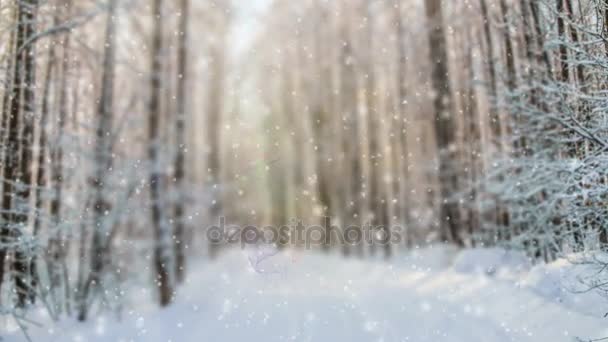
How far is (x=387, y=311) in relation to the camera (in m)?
9.23

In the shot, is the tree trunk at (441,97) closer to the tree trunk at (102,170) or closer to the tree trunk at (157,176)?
the tree trunk at (157,176)

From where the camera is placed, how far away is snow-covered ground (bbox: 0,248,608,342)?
288 inches

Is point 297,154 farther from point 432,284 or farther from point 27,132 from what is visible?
point 27,132

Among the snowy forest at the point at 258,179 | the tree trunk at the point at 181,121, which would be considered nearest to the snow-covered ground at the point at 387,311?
the snowy forest at the point at 258,179

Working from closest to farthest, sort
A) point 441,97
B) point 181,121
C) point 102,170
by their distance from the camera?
point 102,170 < point 181,121 < point 441,97

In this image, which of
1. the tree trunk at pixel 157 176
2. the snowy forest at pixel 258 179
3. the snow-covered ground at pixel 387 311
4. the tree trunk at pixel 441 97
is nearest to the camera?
the snow-covered ground at pixel 387 311

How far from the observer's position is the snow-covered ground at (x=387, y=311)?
731 centimetres

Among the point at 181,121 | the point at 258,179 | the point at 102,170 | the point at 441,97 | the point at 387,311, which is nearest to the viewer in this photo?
the point at 387,311

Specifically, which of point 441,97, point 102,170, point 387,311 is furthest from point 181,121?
point 441,97

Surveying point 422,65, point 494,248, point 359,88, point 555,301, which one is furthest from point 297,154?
point 555,301

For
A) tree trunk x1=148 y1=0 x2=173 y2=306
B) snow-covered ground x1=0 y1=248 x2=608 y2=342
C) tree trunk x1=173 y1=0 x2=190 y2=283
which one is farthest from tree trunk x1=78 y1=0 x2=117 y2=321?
tree trunk x1=173 y1=0 x2=190 y2=283

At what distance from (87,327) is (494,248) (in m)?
10.4

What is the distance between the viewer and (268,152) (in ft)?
96.2

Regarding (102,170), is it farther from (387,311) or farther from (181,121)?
(387,311)
